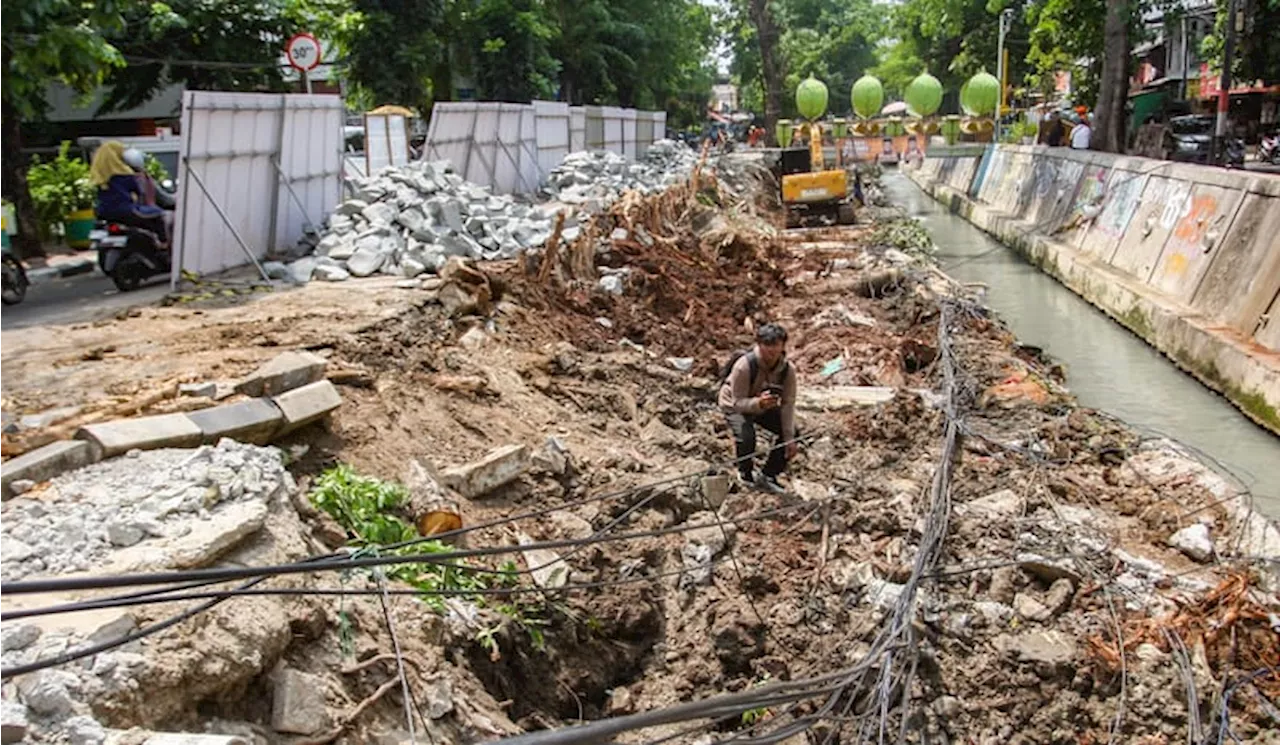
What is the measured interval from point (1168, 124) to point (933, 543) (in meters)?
A: 28.1

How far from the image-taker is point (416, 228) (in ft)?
45.8

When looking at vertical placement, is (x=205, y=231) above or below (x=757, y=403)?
above

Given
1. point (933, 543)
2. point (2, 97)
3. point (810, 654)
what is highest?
point (2, 97)

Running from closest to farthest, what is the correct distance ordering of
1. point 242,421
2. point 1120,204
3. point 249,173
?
1. point 242,421
2. point 249,173
3. point 1120,204

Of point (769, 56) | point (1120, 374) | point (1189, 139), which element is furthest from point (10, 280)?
point (769, 56)

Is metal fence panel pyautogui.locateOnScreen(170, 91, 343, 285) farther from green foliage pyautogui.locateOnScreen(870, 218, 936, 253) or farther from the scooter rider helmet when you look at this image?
green foliage pyautogui.locateOnScreen(870, 218, 936, 253)

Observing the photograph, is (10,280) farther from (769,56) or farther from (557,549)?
(769,56)

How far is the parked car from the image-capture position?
1087 inches

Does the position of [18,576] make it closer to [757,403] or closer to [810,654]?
[810,654]

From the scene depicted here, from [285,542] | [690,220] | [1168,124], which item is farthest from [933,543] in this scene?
[1168,124]

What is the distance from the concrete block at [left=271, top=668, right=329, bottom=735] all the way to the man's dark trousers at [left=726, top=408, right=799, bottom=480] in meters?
4.21

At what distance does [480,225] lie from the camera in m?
14.9

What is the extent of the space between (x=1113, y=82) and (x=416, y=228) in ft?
52.6

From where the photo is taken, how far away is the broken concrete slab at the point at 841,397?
1045cm
